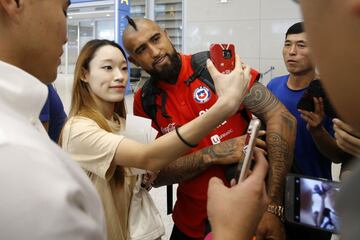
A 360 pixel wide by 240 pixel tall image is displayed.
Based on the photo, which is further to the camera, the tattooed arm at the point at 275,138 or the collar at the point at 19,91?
the tattooed arm at the point at 275,138

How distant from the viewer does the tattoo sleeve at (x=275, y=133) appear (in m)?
1.47

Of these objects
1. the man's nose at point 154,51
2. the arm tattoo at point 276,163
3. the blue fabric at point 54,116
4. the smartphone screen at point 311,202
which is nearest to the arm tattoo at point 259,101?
the arm tattoo at point 276,163

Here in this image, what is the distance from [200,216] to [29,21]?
1.16 m

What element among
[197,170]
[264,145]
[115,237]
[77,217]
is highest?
[77,217]

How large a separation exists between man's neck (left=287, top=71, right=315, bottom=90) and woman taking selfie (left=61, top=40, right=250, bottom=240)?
78cm

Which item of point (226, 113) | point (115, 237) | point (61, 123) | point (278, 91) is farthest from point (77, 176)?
point (278, 91)

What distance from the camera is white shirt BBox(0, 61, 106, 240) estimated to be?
53 cm

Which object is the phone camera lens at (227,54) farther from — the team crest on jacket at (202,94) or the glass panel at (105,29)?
the glass panel at (105,29)

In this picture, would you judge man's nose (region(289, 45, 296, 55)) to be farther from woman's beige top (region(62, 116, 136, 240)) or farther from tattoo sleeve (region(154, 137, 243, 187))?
woman's beige top (region(62, 116, 136, 240))

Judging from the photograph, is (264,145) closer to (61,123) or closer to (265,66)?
(61,123)

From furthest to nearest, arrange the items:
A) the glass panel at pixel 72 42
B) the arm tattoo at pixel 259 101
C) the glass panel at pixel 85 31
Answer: the glass panel at pixel 72 42
the glass panel at pixel 85 31
the arm tattoo at pixel 259 101

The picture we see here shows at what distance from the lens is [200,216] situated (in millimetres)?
1627

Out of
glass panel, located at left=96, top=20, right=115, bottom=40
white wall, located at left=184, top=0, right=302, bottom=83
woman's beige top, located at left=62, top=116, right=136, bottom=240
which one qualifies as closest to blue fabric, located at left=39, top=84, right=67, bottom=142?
woman's beige top, located at left=62, top=116, right=136, bottom=240

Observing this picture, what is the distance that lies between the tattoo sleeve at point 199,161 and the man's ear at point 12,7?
3.20 feet
